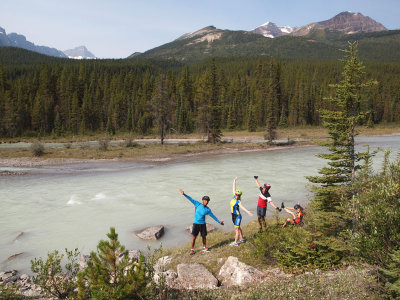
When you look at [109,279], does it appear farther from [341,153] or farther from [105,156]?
[105,156]

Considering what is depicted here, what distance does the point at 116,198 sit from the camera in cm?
2169

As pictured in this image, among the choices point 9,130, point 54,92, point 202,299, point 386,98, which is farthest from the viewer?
point 386,98

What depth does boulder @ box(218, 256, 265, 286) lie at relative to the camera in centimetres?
842

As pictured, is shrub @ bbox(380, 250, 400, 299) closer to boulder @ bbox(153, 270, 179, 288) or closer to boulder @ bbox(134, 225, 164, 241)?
boulder @ bbox(153, 270, 179, 288)

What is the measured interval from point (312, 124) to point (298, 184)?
293 feet

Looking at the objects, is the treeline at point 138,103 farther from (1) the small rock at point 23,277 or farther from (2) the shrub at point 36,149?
(1) the small rock at point 23,277

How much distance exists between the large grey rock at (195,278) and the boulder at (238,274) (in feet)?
1.43

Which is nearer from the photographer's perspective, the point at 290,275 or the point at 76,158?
the point at 290,275

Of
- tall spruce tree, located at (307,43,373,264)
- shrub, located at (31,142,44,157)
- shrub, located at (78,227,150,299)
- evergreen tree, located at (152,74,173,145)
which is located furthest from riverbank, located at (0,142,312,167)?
shrub, located at (78,227,150,299)

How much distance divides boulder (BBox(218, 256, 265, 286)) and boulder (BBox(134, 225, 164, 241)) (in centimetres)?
588

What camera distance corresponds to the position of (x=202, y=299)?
22.7 feet

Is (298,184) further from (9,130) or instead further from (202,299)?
(9,130)

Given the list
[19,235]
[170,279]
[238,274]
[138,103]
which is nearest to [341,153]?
[238,274]

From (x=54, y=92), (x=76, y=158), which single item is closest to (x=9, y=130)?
(x=54, y=92)
